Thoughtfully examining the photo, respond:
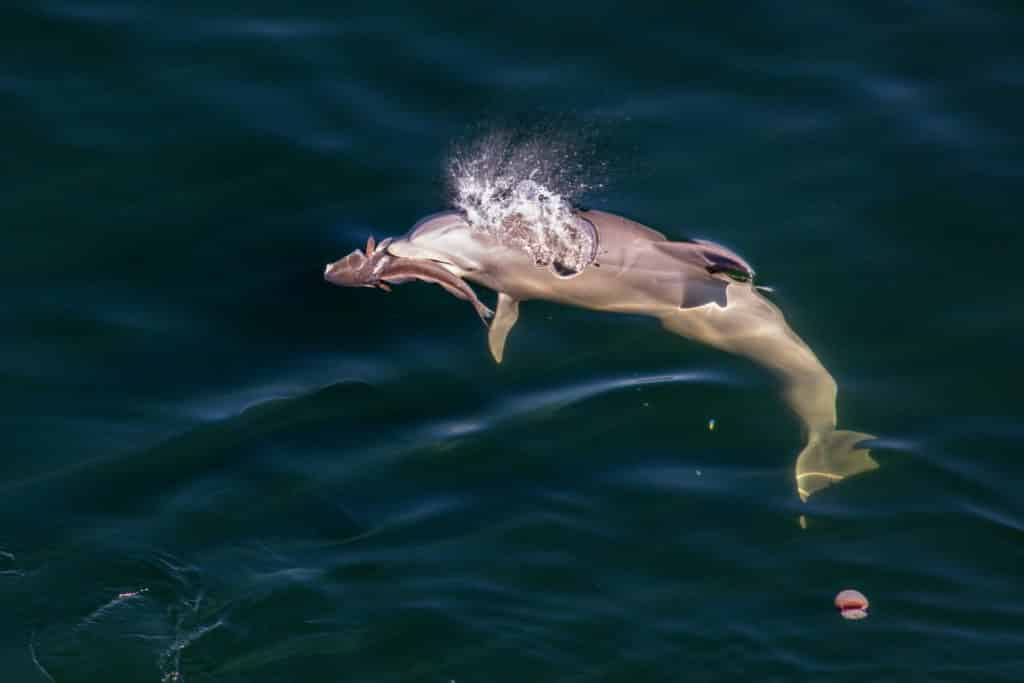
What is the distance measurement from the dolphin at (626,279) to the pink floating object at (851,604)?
2.23m

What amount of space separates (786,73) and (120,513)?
6882mm

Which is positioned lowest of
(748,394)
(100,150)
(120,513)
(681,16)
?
(120,513)

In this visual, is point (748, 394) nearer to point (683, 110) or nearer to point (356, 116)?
point (683, 110)

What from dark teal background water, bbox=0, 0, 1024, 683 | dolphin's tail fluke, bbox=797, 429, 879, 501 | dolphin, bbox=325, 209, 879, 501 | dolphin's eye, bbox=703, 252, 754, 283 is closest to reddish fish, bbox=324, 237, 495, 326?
dolphin, bbox=325, 209, 879, 501

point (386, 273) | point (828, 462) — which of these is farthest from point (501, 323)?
point (828, 462)

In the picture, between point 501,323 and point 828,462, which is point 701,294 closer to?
point 501,323

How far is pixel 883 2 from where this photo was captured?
14008 millimetres

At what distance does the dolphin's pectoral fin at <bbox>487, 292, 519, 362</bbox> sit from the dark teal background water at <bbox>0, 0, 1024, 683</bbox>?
0.10 meters

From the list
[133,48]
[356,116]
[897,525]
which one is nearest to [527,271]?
[356,116]

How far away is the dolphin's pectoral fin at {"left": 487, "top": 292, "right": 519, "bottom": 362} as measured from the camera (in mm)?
10705

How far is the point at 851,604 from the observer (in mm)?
8688

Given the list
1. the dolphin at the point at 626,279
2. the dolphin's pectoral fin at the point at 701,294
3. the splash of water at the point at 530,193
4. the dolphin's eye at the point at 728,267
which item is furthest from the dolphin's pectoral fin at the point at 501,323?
the dolphin's eye at the point at 728,267

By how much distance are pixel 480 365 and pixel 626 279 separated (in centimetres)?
124

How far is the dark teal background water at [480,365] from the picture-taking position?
855 centimetres
